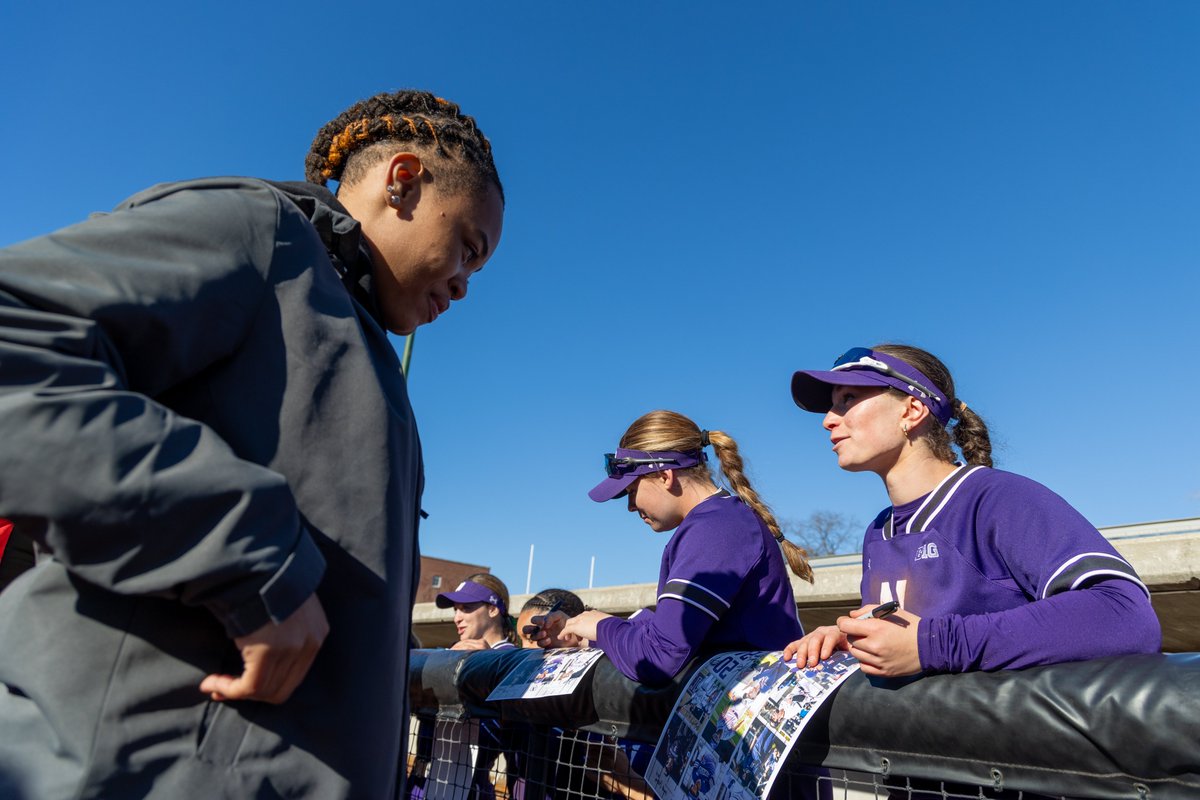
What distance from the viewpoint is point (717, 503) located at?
10.8ft

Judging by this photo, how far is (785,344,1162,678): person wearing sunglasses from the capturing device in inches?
74.4

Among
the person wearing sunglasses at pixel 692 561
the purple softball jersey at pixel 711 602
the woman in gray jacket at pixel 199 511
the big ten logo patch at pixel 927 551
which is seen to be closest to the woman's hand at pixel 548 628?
the person wearing sunglasses at pixel 692 561

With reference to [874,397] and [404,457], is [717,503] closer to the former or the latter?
[874,397]

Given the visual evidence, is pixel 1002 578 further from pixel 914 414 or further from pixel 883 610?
pixel 914 414

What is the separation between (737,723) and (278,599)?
147cm

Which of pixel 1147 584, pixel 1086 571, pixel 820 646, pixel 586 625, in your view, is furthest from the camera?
pixel 1147 584

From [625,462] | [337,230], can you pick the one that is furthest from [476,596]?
[337,230]

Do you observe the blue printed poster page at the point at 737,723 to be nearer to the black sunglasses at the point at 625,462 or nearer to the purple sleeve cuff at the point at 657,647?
the purple sleeve cuff at the point at 657,647

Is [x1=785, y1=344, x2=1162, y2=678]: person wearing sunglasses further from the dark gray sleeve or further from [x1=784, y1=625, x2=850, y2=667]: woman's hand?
the dark gray sleeve

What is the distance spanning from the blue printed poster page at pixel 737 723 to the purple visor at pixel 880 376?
115cm

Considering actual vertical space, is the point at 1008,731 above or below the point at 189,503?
below

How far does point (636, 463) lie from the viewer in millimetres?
3859

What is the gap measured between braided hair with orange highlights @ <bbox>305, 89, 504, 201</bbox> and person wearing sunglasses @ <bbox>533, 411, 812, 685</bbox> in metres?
1.57

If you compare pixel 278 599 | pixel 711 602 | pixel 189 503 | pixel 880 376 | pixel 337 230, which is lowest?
pixel 278 599
